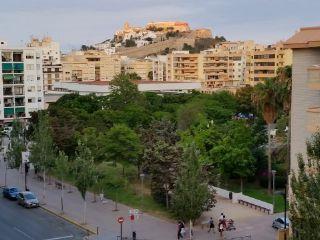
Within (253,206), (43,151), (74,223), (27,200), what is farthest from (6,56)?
(253,206)

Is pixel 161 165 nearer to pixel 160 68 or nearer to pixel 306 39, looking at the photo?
pixel 306 39

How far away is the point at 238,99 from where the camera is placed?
87.1 metres

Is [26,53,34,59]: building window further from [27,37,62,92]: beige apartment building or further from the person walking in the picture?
the person walking

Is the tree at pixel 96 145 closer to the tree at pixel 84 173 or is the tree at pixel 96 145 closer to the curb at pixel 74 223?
the curb at pixel 74 223

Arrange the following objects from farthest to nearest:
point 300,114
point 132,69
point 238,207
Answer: point 132,69
point 238,207
point 300,114

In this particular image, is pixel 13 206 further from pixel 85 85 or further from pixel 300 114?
pixel 85 85

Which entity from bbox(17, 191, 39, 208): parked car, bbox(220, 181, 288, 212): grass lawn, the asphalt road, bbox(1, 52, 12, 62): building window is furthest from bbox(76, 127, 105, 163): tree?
bbox(1, 52, 12, 62): building window

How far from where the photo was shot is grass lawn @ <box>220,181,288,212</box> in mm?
38622

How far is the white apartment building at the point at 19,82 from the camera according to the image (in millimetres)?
85438

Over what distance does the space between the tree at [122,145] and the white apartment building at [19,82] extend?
43733 mm

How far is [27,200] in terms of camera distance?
3909 centimetres

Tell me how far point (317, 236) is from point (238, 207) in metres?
24.2

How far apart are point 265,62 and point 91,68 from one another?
6208 cm

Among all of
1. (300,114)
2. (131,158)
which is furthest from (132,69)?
(300,114)
